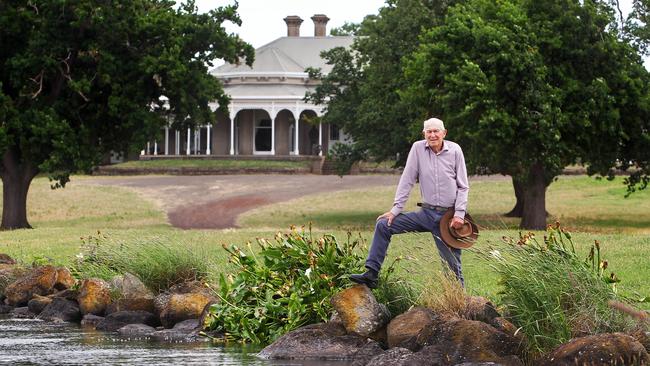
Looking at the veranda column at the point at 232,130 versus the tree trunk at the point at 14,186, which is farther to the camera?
the veranda column at the point at 232,130

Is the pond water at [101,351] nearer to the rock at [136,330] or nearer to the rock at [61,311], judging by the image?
the rock at [136,330]

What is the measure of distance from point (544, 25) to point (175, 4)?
1225 cm

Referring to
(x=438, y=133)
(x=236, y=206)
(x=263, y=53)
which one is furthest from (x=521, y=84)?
(x=263, y=53)

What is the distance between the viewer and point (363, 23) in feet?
147

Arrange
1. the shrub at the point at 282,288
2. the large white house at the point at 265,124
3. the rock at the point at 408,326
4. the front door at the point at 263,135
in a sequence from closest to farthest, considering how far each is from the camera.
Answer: the rock at the point at 408,326 < the shrub at the point at 282,288 < the large white house at the point at 265,124 < the front door at the point at 263,135

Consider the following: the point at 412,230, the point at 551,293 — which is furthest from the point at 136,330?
the point at 551,293

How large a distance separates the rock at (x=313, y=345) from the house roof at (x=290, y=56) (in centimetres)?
Result: 5842

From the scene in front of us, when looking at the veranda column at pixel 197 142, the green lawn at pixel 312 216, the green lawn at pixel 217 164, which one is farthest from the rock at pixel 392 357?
the veranda column at pixel 197 142

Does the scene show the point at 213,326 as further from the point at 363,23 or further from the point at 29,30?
the point at 363,23

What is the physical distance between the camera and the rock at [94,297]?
59.2 ft

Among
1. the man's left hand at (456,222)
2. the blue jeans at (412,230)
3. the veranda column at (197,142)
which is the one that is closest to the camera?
the man's left hand at (456,222)

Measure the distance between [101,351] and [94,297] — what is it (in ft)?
12.0

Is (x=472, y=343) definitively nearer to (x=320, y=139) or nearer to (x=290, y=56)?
(x=320, y=139)

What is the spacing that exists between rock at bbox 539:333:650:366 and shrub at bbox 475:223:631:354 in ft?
2.35
